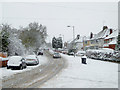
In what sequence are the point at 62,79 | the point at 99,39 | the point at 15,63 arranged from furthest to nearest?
1. the point at 99,39
2. the point at 15,63
3. the point at 62,79

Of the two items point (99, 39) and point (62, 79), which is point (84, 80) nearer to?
point (62, 79)

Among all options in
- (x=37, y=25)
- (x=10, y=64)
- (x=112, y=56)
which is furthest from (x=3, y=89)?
(x=37, y=25)

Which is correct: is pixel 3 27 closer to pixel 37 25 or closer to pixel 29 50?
pixel 29 50

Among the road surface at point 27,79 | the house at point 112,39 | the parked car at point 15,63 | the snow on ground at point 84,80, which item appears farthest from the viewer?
the house at point 112,39

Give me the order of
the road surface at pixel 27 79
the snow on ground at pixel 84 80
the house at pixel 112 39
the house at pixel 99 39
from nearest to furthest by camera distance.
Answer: the snow on ground at pixel 84 80
the road surface at pixel 27 79
the house at pixel 112 39
the house at pixel 99 39

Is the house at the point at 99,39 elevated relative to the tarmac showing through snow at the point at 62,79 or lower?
elevated

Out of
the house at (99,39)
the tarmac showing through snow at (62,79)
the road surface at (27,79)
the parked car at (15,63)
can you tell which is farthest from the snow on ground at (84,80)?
the house at (99,39)

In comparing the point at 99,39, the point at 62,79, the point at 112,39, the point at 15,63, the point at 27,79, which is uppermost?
the point at 99,39

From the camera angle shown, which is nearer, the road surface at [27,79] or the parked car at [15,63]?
the road surface at [27,79]

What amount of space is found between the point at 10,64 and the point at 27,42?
28.0 m

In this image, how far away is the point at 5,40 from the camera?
26.3 meters

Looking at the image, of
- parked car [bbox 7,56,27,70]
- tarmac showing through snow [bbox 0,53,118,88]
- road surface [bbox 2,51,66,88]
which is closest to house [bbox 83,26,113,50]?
tarmac showing through snow [bbox 0,53,118,88]

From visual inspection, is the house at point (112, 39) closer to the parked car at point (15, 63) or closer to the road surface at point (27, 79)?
the parked car at point (15, 63)

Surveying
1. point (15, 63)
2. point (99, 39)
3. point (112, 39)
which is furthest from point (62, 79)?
point (99, 39)
